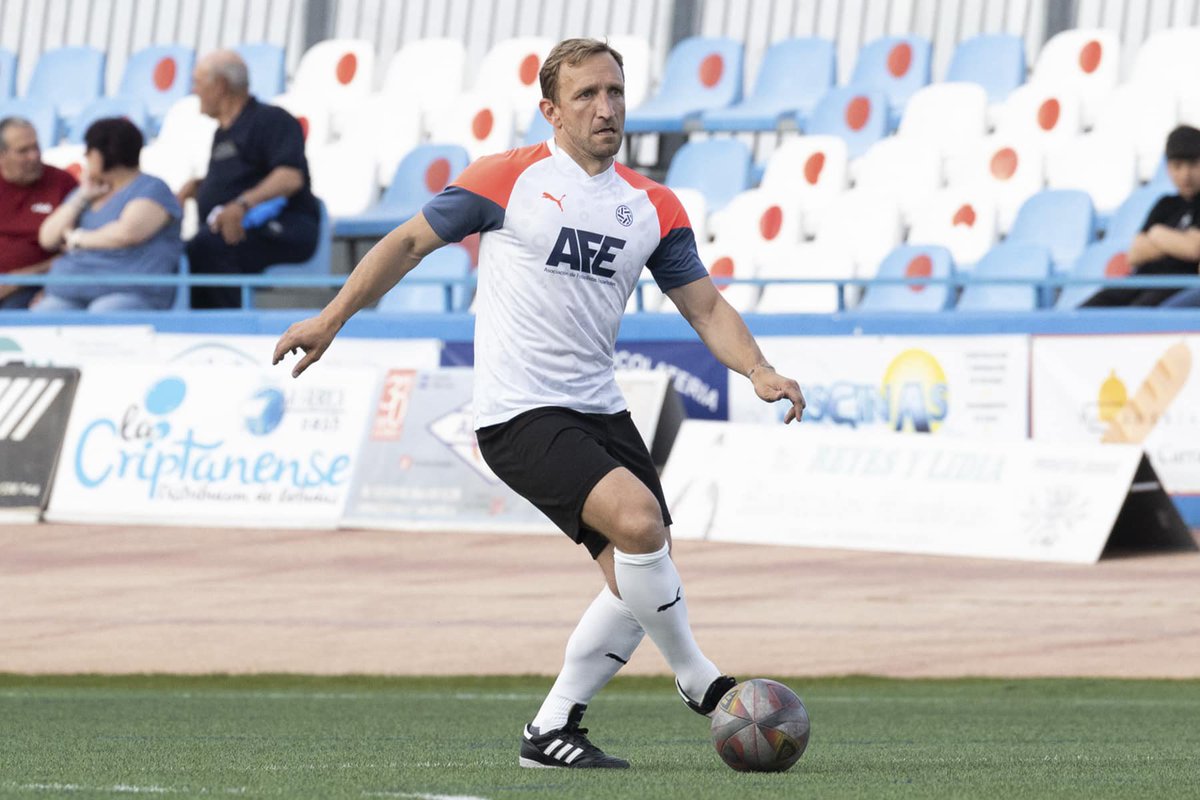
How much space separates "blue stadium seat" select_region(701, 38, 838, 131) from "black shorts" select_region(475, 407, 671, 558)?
15.1 m

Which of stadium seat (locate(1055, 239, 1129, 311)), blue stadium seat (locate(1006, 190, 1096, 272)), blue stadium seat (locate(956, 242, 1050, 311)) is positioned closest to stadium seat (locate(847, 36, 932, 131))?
blue stadium seat (locate(1006, 190, 1096, 272))

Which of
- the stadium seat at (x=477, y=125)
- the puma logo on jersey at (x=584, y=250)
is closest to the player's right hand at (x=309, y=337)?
the puma logo on jersey at (x=584, y=250)

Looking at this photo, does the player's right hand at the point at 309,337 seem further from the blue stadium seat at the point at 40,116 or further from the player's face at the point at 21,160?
the blue stadium seat at the point at 40,116

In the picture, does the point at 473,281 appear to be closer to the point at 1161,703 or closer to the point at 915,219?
the point at 915,219

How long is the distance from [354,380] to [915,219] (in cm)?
543

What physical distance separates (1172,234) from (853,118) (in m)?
5.91

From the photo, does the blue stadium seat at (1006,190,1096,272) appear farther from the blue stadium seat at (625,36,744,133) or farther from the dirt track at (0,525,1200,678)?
the blue stadium seat at (625,36,744,133)

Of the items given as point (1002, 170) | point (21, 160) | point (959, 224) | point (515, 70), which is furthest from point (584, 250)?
point (515, 70)

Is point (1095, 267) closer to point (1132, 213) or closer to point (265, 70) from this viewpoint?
point (1132, 213)

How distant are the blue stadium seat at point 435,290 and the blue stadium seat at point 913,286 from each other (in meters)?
3.61

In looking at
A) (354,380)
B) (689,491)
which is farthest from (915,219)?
(354,380)

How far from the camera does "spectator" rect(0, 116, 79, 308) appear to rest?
17.7m

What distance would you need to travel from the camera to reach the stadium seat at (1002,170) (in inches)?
726

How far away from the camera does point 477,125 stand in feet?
70.6
